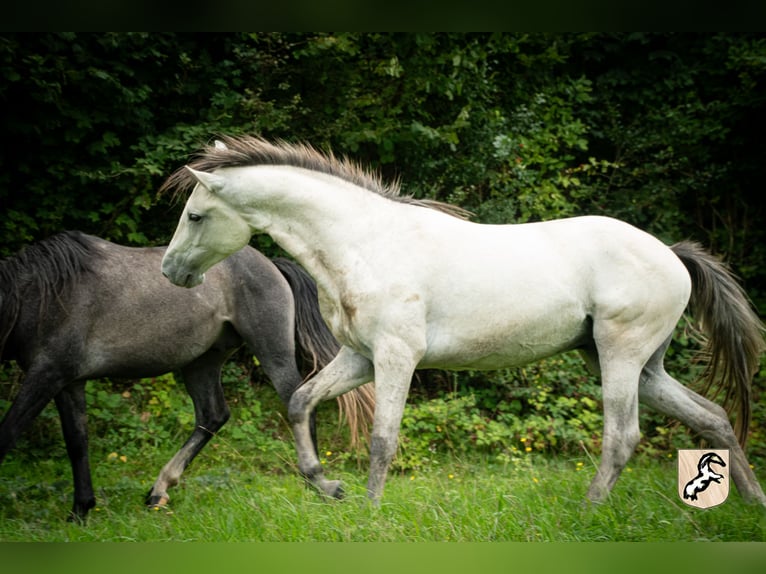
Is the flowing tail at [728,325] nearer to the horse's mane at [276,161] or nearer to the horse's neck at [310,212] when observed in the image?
the horse's mane at [276,161]

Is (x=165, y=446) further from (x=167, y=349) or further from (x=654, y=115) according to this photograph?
(x=654, y=115)

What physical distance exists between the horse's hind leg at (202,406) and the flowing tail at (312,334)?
630 mm

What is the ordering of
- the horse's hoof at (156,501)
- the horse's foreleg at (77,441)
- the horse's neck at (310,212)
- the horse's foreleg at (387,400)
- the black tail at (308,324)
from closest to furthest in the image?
the horse's foreleg at (387,400) → the horse's neck at (310,212) → the horse's foreleg at (77,441) → the horse's hoof at (156,501) → the black tail at (308,324)

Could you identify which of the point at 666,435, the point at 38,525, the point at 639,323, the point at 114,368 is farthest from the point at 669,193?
the point at 38,525

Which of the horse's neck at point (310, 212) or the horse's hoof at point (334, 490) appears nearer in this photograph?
the horse's neck at point (310, 212)

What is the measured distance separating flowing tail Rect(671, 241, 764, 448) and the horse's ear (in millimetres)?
2740

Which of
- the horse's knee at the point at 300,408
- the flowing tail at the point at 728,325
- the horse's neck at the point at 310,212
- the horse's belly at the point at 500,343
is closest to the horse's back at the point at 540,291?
the horse's belly at the point at 500,343

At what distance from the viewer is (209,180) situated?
13.9 ft

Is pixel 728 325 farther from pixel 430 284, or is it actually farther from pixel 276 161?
pixel 276 161

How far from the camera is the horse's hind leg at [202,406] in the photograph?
534cm

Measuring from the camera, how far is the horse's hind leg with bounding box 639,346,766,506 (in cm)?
429

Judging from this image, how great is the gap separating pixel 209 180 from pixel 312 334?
5.35ft

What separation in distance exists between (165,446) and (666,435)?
465cm

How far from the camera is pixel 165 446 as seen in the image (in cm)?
686
